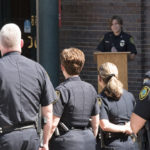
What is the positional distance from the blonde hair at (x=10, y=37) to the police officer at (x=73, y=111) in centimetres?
65

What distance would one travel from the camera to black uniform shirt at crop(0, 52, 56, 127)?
4254 millimetres

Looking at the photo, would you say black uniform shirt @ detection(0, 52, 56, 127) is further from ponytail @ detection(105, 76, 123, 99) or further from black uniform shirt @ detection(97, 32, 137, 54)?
black uniform shirt @ detection(97, 32, 137, 54)

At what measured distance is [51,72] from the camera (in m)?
8.38

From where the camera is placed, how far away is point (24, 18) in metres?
9.91

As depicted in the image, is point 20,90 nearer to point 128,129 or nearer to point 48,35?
point 128,129

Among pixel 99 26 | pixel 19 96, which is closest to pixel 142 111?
pixel 19 96

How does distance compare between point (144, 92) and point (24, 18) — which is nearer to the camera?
point (144, 92)

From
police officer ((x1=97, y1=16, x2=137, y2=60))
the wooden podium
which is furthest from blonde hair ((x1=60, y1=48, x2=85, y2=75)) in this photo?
police officer ((x1=97, y1=16, x2=137, y2=60))

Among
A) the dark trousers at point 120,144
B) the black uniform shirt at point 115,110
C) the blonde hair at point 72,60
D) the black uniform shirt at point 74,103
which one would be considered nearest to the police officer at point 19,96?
the black uniform shirt at point 74,103

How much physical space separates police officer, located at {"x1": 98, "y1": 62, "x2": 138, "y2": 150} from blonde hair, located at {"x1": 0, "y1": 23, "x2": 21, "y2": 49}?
→ 113 centimetres

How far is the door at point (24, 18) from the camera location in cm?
912

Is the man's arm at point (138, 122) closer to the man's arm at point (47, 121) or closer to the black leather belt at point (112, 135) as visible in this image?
the man's arm at point (47, 121)

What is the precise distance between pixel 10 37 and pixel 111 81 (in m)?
1.25

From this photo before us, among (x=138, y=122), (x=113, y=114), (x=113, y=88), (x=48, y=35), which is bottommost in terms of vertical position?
(x=113, y=114)
